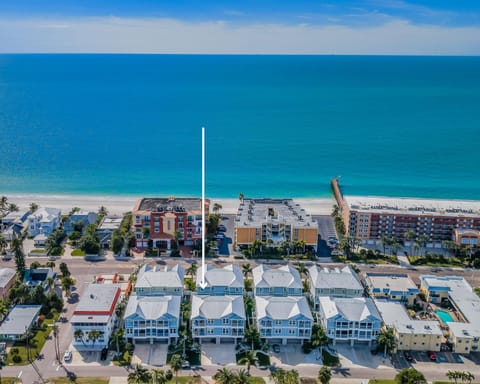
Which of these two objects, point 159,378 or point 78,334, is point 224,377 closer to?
point 159,378

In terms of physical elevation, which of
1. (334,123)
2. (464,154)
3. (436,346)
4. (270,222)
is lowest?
(436,346)

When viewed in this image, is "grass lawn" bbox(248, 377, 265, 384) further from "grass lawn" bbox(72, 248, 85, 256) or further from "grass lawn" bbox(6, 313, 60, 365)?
"grass lawn" bbox(72, 248, 85, 256)

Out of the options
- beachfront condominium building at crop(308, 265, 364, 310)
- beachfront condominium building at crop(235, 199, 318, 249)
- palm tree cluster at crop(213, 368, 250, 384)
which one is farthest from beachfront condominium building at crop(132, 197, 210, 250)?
palm tree cluster at crop(213, 368, 250, 384)

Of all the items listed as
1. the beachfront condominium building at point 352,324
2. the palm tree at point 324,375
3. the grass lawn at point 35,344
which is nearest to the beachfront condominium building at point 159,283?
the grass lawn at point 35,344

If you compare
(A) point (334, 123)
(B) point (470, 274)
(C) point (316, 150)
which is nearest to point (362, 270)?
(B) point (470, 274)

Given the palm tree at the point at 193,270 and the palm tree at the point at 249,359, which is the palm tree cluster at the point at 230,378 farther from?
the palm tree at the point at 193,270

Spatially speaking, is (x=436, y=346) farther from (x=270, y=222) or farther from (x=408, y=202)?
(x=408, y=202)
